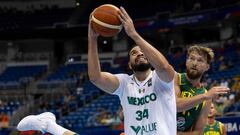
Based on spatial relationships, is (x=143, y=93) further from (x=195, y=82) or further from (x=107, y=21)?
(x=195, y=82)

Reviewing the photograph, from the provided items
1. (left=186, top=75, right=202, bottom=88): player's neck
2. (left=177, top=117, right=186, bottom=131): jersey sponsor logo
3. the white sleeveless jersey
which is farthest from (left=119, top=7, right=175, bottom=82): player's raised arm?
(left=177, top=117, right=186, bottom=131): jersey sponsor logo

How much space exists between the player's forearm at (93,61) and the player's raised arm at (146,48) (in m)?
0.45

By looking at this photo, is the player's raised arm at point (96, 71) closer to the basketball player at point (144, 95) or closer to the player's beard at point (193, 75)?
the basketball player at point (144, 95)

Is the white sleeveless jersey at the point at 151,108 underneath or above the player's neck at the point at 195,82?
underneath

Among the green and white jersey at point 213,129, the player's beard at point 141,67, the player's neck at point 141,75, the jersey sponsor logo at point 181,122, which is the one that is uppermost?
the player's beard at point 141,67

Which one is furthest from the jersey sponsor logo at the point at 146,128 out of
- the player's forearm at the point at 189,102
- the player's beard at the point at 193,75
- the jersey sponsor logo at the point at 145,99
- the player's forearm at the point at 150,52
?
the player's beard at the point at 193,75

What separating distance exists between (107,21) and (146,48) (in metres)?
0.43

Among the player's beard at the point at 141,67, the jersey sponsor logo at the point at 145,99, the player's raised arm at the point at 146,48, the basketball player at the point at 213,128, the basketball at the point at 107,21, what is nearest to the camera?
the player's raised arm at the point at 146,48

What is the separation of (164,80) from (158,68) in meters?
0.22

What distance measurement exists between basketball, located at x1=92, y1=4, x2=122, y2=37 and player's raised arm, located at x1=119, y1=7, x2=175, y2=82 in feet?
0.28

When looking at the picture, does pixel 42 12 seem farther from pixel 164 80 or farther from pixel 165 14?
pixel 164 80

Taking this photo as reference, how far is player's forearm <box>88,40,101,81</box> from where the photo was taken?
4.33m

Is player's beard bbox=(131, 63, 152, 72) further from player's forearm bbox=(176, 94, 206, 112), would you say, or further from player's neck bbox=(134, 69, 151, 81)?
player's forearm bbox=(176, 94, 206, 112)

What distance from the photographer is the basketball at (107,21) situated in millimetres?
4090
